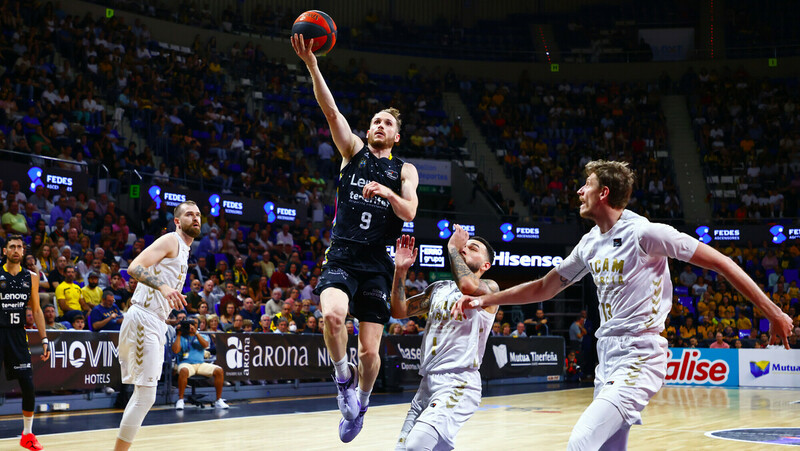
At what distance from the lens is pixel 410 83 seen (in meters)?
31.6

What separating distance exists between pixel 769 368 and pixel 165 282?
1796 centimetres

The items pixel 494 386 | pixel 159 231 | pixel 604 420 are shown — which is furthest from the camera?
pixel 494 386

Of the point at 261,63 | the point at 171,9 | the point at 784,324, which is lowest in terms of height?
the point at 784,324

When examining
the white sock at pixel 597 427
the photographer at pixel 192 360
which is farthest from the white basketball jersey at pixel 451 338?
the photographer at pixel 192 360

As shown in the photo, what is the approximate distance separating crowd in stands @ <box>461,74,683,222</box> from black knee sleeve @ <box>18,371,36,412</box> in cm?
1890

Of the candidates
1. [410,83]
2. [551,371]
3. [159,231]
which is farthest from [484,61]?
[159,231]

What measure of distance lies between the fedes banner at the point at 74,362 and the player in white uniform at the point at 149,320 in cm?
505

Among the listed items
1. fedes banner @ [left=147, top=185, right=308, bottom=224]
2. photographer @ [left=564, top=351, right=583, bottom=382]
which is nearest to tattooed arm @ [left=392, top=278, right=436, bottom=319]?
fedes banner @ [left=147, top=185, right=308, bottom=224]

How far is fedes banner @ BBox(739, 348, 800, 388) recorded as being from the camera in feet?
68.6

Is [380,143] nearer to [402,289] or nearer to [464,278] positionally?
[402,289]

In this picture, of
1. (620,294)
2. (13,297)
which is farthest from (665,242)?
(13,297)

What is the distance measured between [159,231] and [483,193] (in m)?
12.6

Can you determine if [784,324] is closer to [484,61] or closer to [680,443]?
[680,443]

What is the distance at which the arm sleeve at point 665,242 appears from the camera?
4.67 metres
